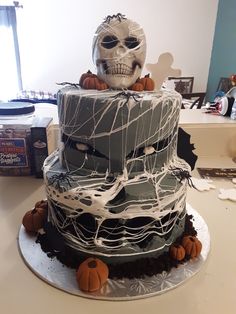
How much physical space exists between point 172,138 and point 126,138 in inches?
5.0

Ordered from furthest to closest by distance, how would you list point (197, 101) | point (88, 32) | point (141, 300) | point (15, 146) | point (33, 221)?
point (88, 32)
point (197, 101)
point (15, 146)
point (33, 221)
point (141, 300)

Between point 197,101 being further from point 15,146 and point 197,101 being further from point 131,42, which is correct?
point 131,42

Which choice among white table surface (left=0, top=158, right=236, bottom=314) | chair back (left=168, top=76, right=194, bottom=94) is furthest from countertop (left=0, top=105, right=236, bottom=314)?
chair back (left=168, top=76, right=194, bottom=94)

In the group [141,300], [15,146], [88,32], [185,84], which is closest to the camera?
[141,300]

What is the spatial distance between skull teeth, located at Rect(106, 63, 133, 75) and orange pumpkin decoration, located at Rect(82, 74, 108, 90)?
Result: 29 mm

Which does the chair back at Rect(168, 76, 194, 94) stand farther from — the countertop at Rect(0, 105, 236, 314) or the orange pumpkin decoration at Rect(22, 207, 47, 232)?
the orange pumpkin decoration at Rect(22, 207, 47, 232)

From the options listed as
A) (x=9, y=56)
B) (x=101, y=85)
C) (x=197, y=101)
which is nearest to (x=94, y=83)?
(x=101, y=85)

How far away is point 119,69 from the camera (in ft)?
1.81

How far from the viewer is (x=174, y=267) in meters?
0.57

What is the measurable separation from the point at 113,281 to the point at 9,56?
3579 mm

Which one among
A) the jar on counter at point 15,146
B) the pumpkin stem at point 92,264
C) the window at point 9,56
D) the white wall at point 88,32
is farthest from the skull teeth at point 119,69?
the window at point 9,56

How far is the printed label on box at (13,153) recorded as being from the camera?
918mm

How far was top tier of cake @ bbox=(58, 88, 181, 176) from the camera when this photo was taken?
51 cm

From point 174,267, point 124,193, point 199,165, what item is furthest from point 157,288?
point 199,165
